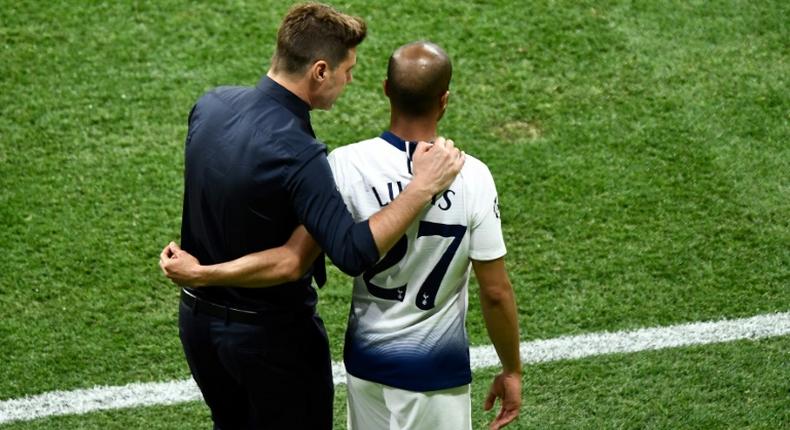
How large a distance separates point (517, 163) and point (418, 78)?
2948 mm

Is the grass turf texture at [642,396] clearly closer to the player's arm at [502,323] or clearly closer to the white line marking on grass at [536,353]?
the white line marking on grass at [536,353]

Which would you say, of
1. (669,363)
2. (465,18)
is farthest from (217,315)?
(465,18)

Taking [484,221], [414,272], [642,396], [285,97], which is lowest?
[642,396]

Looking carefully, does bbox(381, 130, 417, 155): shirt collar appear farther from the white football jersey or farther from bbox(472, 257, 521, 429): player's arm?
bbox(472, 257, 521, 429): player's arm

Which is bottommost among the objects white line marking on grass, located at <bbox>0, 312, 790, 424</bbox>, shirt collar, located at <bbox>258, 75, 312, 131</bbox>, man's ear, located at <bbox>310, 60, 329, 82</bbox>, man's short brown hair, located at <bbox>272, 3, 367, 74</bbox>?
white line marking on grass, located at <bbox>0, 312, 790, 424</bbox>

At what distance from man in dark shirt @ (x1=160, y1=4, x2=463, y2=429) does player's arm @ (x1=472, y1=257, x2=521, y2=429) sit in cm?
35

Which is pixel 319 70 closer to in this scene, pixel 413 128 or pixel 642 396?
pixel 413 128

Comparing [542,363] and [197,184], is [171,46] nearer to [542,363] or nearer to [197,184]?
[542,363]

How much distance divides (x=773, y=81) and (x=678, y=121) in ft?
2.29

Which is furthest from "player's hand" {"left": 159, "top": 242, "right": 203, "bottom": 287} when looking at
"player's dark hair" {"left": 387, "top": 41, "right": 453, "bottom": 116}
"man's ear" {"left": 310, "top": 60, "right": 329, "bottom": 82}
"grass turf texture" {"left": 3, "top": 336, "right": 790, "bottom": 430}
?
"grass turf texture" {"left": 3, "top": 336, "right": 790, "bottom": 430}

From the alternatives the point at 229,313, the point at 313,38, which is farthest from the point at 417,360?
the point at 313,38

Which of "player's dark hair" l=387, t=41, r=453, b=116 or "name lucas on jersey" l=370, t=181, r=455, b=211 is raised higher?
"player's dark hair" l=387, t=41, r=453, b=116

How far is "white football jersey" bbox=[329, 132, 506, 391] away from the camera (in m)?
3.46

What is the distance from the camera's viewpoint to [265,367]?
12.2 feet
